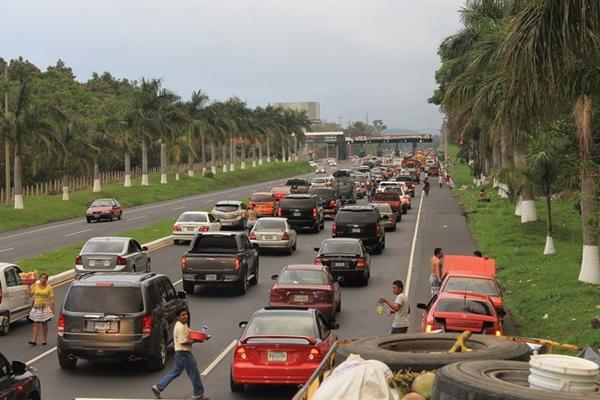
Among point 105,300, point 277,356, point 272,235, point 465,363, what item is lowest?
point 272,235

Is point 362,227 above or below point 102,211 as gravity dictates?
above

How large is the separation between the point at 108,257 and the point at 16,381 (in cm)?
1581

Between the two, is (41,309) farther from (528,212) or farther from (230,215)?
(528,212)

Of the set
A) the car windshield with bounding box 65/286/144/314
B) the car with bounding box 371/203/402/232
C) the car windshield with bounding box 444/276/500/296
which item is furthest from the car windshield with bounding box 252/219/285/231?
the car windshield with bounding box 65/286/144/314

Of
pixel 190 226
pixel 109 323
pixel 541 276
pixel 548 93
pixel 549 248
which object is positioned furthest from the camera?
pixel 190 226

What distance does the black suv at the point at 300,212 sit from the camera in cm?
4381

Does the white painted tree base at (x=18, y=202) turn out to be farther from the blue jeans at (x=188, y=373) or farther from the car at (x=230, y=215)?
the blue jeans at (x=188, y=373)

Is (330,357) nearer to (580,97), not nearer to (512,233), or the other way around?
(580,97)

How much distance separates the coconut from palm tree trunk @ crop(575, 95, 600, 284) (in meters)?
18.0

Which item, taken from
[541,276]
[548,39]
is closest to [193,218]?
[541,276]

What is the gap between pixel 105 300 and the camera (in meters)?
15.9

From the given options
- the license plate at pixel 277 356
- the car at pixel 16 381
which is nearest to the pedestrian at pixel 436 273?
the license plate at pixel 277 356

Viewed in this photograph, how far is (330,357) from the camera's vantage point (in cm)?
963

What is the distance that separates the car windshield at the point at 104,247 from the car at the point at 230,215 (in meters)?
17.0
